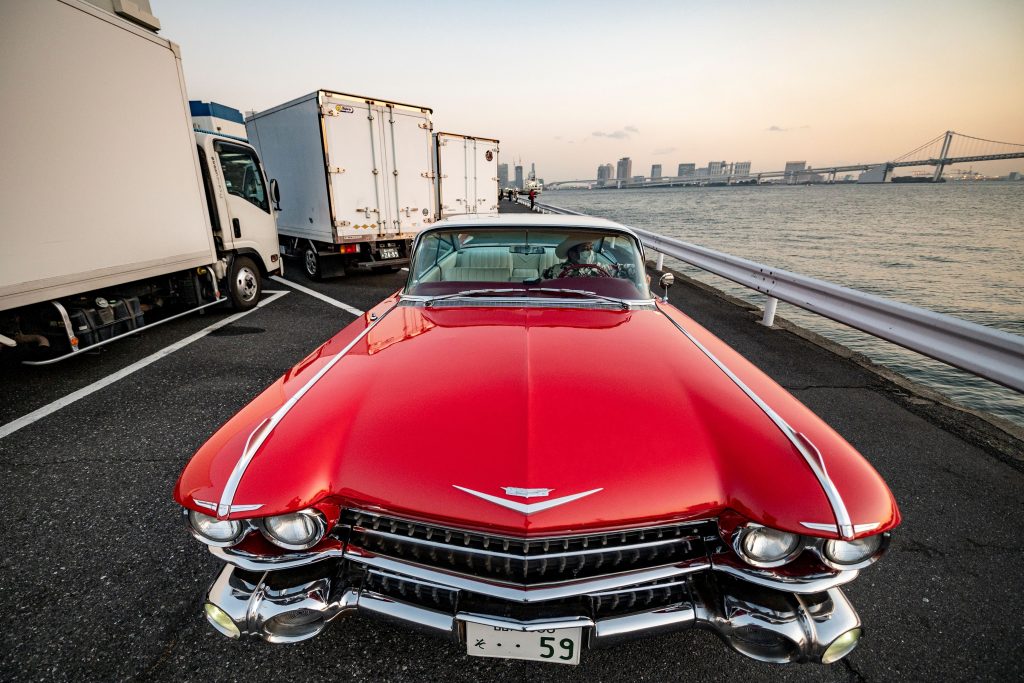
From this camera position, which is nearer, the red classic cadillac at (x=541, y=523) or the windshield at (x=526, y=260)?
the red classic cadillac at (x=541, y=523)

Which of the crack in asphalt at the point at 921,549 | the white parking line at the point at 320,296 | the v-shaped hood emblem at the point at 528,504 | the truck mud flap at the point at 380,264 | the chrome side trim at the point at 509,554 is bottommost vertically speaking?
the crack in asphalt at the point at 921,549

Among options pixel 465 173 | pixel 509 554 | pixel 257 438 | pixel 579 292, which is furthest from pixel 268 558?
pixel 465 173

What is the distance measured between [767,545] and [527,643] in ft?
2.78

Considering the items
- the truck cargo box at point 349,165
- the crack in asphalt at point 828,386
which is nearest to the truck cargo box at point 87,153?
the truck cargo box at point 349,165

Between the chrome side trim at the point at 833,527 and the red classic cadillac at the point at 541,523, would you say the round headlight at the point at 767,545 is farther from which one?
the chrome side trim at the point at 833,527

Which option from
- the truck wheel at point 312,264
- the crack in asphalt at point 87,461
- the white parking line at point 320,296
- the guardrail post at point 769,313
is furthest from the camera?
the truck wheel at point 312,264

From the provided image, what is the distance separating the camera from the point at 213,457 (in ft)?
5.43

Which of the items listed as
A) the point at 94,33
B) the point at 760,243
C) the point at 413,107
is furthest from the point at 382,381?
the point at 760,243

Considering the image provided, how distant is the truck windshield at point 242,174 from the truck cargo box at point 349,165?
4.68ft

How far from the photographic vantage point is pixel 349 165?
898cm

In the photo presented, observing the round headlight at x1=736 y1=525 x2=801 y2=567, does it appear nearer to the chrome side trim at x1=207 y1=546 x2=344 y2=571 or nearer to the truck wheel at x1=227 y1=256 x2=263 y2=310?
the chrome side trim at x1=207 y1=546 x2=344 y2=571

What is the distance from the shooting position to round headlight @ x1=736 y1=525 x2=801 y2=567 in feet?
4.83

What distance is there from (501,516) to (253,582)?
3.12ft

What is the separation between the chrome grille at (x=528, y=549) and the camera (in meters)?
1.48
